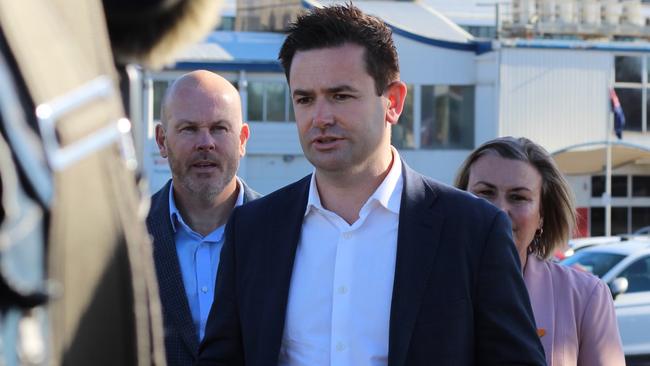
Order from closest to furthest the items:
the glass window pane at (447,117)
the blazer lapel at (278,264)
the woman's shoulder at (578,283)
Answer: the blazer lapel at (278,264), the woman's shoulder at (578,283), the glass window pane at (447,117)

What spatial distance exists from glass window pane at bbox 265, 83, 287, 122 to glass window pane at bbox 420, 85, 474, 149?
15.0 feet

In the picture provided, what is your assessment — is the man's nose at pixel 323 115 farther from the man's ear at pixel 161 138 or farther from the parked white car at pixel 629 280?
the parked white car at pixel 629 280

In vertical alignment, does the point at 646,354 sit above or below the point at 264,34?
below

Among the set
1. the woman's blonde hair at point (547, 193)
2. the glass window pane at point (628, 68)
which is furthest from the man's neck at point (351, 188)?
the glass window pane at point (628, 68)

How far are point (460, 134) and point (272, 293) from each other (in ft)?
102

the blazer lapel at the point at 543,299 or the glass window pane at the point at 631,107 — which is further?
the glass window pane at the point at 631,107

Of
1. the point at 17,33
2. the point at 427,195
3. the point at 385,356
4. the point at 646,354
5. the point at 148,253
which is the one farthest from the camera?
the point at 646,354

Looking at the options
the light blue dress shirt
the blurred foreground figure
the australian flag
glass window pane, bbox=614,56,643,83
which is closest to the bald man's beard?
the light blue dress shirt

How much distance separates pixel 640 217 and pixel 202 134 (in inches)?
1276

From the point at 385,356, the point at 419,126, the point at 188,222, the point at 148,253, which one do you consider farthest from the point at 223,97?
the point at 419,126

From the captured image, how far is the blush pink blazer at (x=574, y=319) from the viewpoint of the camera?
3.85 m

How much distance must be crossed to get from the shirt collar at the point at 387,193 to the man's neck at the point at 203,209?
1.11 m

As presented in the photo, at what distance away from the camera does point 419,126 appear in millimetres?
33312

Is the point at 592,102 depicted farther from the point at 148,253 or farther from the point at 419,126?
the point at 148,253
